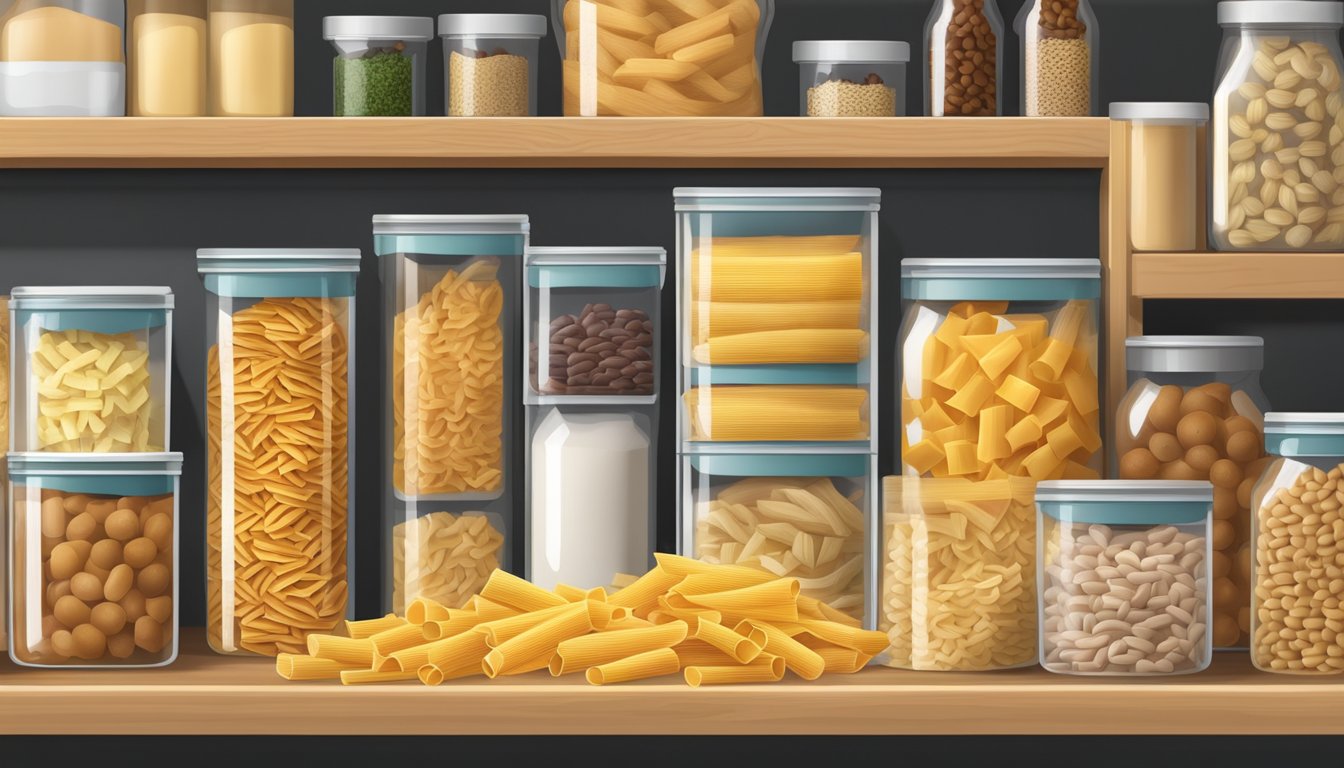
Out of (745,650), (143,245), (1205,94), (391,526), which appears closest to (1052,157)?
(1205,94)

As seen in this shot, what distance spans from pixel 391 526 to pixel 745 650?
1.02 ft

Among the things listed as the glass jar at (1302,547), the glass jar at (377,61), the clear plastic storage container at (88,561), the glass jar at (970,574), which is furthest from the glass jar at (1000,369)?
the clear plastic storage container at (88,561)

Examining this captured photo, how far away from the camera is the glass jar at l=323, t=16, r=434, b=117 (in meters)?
1.20

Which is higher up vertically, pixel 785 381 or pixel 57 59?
pixel 57 59

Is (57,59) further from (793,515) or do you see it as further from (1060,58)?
(1060,58)

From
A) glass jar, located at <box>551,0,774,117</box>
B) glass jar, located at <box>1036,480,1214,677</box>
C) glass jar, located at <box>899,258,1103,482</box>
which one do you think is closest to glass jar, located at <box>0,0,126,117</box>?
glass jar, located at <box>551,0,774,117</box>

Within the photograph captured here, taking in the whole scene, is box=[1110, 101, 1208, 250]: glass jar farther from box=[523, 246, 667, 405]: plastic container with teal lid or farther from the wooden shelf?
box=[523, 246, 667, 405]: plastic container with teal lid

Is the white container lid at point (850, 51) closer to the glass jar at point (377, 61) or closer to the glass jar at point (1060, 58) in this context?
the glass jar at point (1060, 58)

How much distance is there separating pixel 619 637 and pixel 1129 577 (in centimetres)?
34

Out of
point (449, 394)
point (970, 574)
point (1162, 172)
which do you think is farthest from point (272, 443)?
point (1162, 172)

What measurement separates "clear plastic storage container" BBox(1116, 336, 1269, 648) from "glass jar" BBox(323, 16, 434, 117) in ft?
1.96

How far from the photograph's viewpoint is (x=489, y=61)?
1.21 m

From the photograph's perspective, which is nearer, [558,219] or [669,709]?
[669,709]

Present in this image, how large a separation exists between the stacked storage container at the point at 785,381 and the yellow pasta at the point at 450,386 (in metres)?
0.15
